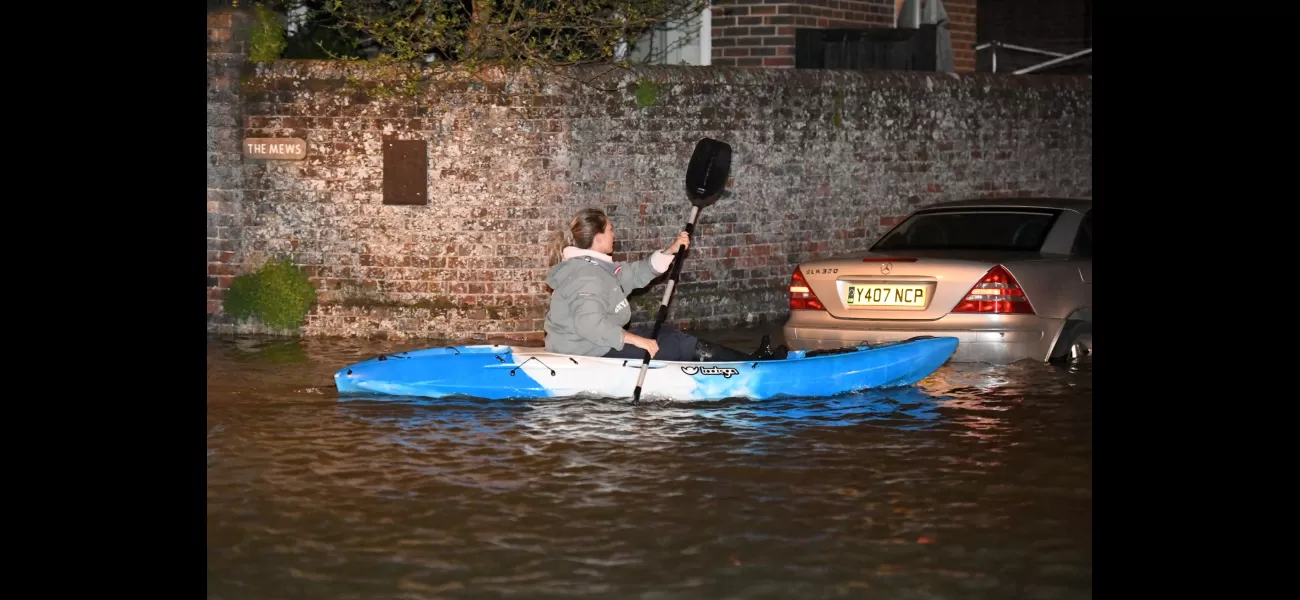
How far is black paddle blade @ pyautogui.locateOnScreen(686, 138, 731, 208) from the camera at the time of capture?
13055 mm

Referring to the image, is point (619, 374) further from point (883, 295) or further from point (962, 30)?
point (962, 30)

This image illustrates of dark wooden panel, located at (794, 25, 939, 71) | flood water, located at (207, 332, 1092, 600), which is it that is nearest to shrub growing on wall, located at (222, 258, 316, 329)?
flood water, located at (207, 332, 1092, 600)

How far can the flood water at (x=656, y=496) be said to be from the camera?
270 inches

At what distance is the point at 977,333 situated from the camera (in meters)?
11.9

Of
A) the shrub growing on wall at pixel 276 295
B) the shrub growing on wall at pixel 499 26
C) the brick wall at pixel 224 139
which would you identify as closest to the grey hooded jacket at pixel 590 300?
the shrub growing on wall at pixel 499 26

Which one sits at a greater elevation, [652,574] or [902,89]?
[902,89]

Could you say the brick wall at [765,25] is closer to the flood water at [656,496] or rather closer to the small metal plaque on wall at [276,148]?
the small metal plaque on wall at [276,148]

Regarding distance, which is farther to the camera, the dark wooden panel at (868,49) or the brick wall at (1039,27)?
the brick wall at (1039,27)

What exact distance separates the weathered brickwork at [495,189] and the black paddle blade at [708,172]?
2.05m
